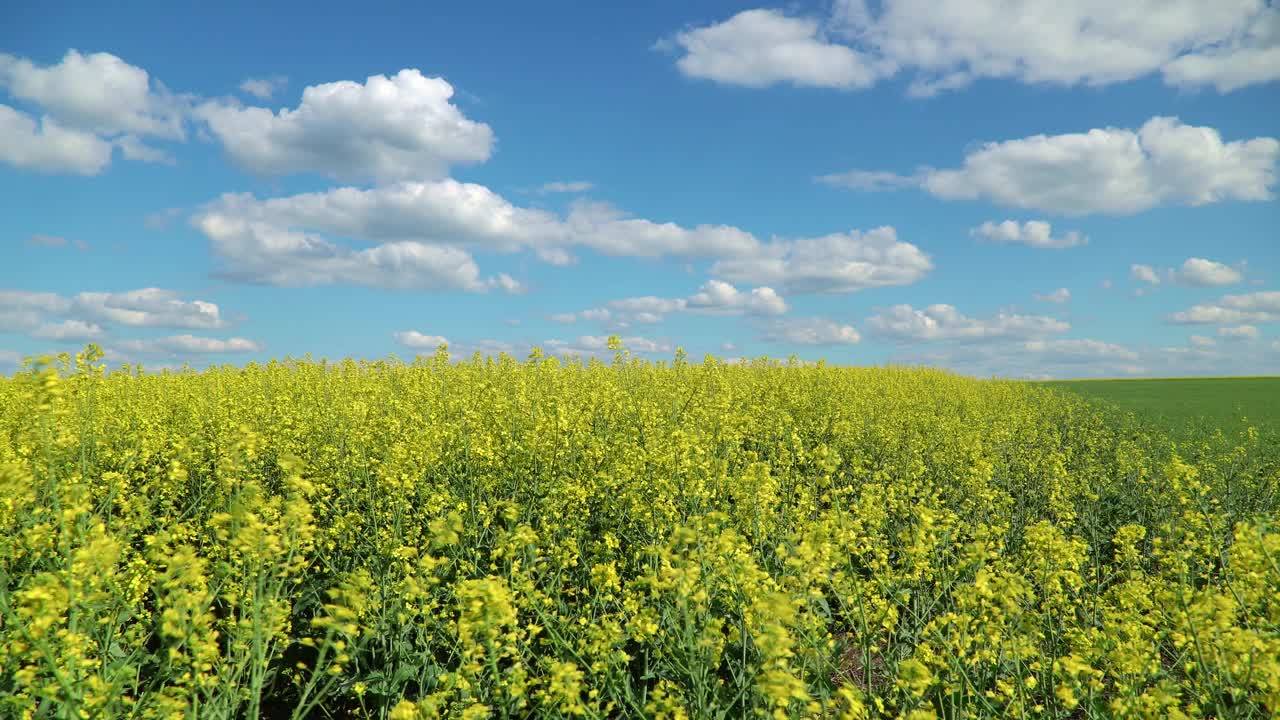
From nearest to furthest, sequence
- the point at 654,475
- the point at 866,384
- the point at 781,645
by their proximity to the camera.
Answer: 1. the point at 781,645
2. the point at 654,475
3. the point at 866,384

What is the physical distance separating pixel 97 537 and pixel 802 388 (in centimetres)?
1356

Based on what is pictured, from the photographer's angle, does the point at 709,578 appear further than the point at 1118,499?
No

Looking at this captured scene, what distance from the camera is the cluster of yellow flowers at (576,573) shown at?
2.83 m

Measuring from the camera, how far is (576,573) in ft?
16.2

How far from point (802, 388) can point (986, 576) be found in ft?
39.1

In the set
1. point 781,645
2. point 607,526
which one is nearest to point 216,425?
point 607,526

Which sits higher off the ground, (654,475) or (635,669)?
(654,475)

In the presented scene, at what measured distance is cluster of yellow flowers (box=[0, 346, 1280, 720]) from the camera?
2.83m

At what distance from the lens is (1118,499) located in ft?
27.6

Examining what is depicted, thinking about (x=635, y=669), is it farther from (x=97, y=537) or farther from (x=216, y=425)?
(x=216, y=425)

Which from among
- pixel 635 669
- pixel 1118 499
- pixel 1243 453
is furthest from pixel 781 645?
pixel 1243 453

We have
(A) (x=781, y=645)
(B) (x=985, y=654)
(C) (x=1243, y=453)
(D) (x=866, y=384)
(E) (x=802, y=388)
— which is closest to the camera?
(A) (x=781, y=645)

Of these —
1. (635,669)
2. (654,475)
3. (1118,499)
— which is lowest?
(635,669)

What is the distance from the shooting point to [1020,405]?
17.6 metres
